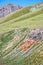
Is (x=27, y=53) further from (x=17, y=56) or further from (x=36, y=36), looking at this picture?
(x=36, y=36)

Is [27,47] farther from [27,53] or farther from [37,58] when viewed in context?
[37,58]

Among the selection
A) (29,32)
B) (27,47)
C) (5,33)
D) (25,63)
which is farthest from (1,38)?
(25,63)

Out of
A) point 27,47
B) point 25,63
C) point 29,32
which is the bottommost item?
point 25,63

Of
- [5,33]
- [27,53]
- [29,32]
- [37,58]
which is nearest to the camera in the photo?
[37,58]

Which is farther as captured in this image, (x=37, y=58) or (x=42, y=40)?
(x=42, y=40)

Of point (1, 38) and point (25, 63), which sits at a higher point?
point (1, 38)

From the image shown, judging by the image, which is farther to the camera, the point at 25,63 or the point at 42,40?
the point at 42,40

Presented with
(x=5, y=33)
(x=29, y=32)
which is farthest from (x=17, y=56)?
(x=5, y=33)

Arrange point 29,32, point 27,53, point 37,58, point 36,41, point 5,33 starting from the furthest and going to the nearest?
point 5,33
point 29,32
point 36,41
point 27,53
point 37,58

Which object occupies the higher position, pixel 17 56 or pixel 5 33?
pixel 5 33
